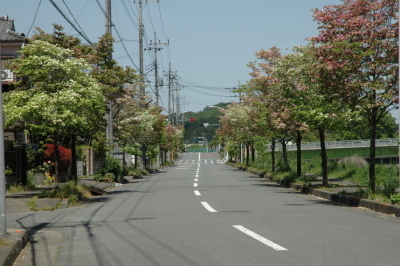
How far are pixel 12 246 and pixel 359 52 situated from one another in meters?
10.4

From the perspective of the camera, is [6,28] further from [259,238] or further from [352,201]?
[259,238]

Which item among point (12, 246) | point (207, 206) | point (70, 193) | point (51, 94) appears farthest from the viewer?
point (70, 193)

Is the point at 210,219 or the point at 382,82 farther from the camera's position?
the point at 382,82

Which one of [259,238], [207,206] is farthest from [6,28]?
[259,238]

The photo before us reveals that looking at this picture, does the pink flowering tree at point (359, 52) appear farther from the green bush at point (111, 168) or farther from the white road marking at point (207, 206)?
the green bush at point (111, 168)

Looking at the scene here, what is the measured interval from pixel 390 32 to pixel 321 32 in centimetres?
185

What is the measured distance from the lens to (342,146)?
237ft

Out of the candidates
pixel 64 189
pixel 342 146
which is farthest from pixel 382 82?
pixel 342 146

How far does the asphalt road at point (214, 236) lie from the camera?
6.57m

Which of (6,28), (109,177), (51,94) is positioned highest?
(6,28)

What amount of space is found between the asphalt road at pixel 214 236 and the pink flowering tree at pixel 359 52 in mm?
3470

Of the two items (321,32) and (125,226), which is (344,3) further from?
(125,226)

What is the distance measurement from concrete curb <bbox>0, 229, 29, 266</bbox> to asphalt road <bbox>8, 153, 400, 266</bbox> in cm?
17

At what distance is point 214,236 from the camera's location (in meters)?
8.35
